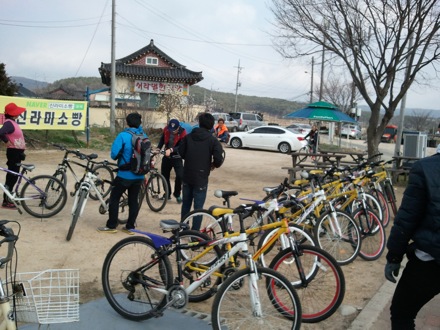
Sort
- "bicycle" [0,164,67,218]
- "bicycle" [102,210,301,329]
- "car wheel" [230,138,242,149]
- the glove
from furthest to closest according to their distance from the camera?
"car wheel" [230,138,242,149] < "bicycle" [0,164,67,218] < "bicycle" [102,210,301,329] < the glove

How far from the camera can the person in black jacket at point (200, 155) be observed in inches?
231

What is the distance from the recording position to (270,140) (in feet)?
79.6

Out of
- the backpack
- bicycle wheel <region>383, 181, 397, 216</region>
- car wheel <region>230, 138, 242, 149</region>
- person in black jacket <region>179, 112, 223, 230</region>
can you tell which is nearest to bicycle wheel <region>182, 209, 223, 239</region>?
person in black jacket <region>179, 112, 223, 230</region>

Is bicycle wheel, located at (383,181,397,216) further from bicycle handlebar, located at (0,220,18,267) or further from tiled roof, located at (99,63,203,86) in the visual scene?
tiled roof, located at (99,63,203,86)

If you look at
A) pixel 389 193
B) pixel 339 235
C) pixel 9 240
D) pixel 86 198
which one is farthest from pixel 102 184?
pixel 389 193

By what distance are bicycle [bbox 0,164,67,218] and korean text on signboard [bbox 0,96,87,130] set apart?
23.3 ft

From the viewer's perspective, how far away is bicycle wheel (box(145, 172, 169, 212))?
805 centimetres

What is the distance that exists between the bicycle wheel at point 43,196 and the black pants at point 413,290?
548 centimetres

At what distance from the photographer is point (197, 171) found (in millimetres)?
5895

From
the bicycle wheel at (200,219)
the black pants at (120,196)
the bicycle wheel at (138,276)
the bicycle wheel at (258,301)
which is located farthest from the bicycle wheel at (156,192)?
the bicycle wheel at (258,301)

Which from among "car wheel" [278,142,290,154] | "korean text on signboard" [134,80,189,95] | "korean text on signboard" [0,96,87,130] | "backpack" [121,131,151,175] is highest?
"korean text on signboard" [134,80,189,95]

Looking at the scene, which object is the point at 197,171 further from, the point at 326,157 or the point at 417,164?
the point at 326,157

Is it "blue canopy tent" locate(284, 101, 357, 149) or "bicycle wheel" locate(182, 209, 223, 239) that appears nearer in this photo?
"bicycle wheel" locate(182, 209, 223, 239)

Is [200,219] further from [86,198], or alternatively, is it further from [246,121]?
[246,121]
